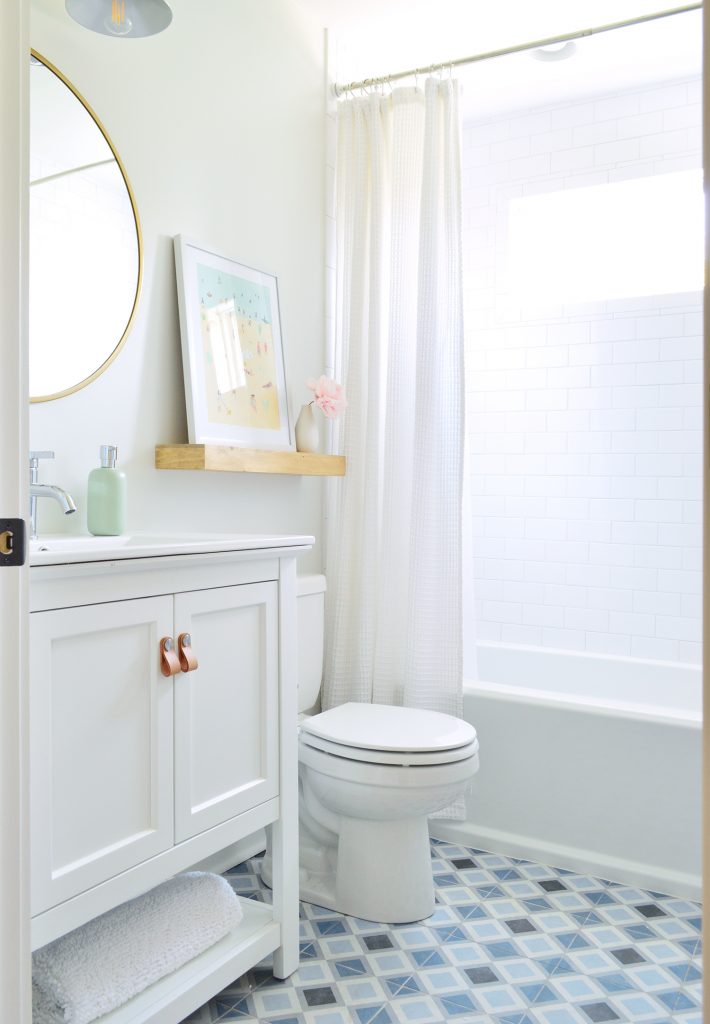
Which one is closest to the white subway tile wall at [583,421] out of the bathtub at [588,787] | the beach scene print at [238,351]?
the bathtub at [588,787]

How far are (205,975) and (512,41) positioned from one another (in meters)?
2.87

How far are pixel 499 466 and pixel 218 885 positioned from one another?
2317 mm

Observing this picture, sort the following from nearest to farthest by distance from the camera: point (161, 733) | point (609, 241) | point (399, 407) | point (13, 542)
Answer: point (13, 542)
point (161, 733)
point (399, 407)
point (609, 241)

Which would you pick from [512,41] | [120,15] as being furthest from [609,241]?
[120,15]

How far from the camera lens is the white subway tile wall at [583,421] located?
3.25m

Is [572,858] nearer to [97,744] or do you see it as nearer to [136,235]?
[97,744]

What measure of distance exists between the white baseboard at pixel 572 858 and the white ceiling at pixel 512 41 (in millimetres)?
2434

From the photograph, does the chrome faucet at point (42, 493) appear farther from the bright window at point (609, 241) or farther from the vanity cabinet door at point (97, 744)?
the bright window at point (609, 241)

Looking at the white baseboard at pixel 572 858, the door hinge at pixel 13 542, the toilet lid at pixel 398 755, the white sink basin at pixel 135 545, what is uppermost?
the door hinge at pixel 13 542

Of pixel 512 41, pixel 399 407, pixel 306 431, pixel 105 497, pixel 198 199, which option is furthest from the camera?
pixel 512 41

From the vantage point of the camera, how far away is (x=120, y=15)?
1699 mm

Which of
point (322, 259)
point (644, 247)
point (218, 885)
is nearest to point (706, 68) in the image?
point (218, 885)

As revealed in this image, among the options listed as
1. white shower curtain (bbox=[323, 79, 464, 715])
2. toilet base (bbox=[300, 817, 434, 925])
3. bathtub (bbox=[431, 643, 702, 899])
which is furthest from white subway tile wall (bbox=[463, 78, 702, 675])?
toilet base (bbox=[300, 817, 434, 925])

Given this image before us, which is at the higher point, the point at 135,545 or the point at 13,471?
the point at 13,471
